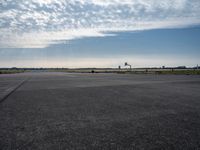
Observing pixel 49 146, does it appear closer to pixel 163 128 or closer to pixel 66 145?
pixel 66 145

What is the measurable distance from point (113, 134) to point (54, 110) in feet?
11.6

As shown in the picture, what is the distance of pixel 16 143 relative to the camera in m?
4.04

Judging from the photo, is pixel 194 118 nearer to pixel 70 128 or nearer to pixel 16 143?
pixel 70 128

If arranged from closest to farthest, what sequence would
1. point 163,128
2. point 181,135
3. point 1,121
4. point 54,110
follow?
point 181,135 → point 163,128 → point 1,121 → point 54,110

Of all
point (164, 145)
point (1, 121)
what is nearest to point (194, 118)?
point (164, 145)

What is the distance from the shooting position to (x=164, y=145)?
3859mm

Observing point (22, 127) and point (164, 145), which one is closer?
point (164, 145)

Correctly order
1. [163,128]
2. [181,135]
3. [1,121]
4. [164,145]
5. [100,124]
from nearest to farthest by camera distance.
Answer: [164,145] → [181,135] → [163,128] → [100,124] → [1,121]

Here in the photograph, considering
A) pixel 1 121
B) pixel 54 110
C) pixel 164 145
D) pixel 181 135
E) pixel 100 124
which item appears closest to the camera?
pixel 164 145

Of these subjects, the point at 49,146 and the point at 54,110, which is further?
the point at 54,110

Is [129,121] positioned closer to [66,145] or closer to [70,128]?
[70,128]

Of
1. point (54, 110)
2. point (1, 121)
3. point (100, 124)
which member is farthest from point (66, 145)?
point (54, 110)

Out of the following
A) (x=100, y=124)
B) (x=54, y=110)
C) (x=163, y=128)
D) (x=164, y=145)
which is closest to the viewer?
(x=164, y=145)

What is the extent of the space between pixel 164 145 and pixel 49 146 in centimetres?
226
